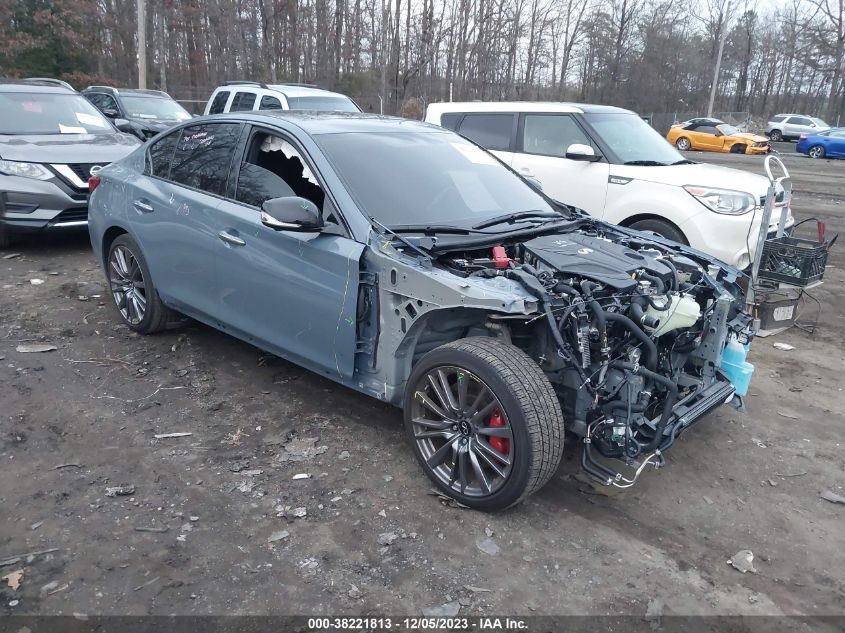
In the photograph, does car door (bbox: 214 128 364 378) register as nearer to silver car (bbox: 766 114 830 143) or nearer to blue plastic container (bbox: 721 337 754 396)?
blue plastic container (bbox: 721 337 754 396)

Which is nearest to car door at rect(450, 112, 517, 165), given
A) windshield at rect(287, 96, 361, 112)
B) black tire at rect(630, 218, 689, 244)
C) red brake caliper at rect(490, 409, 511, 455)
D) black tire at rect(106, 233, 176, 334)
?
black tire at rect(630, 218, 689, 244)

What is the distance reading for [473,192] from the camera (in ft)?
14.5

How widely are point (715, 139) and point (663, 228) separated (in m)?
28.1

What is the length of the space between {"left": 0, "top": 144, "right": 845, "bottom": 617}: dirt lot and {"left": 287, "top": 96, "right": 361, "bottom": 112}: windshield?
288 inches

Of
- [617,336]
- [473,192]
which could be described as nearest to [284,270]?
[473,192]

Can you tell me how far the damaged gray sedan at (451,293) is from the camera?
3.32m

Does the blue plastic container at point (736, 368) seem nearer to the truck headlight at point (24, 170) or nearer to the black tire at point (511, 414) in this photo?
the black tire at point (511, 414)

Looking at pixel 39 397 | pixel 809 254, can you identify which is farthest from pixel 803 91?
pixel 39 397

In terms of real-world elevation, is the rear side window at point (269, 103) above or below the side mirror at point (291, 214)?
above

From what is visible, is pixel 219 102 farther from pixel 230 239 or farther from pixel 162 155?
pixel 230 239

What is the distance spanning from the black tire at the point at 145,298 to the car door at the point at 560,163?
4.23 metres

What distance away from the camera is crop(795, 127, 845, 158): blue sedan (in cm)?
2883

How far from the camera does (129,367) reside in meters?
5.04

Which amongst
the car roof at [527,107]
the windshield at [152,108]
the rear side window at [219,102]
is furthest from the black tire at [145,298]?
the windshield at [152,108]
